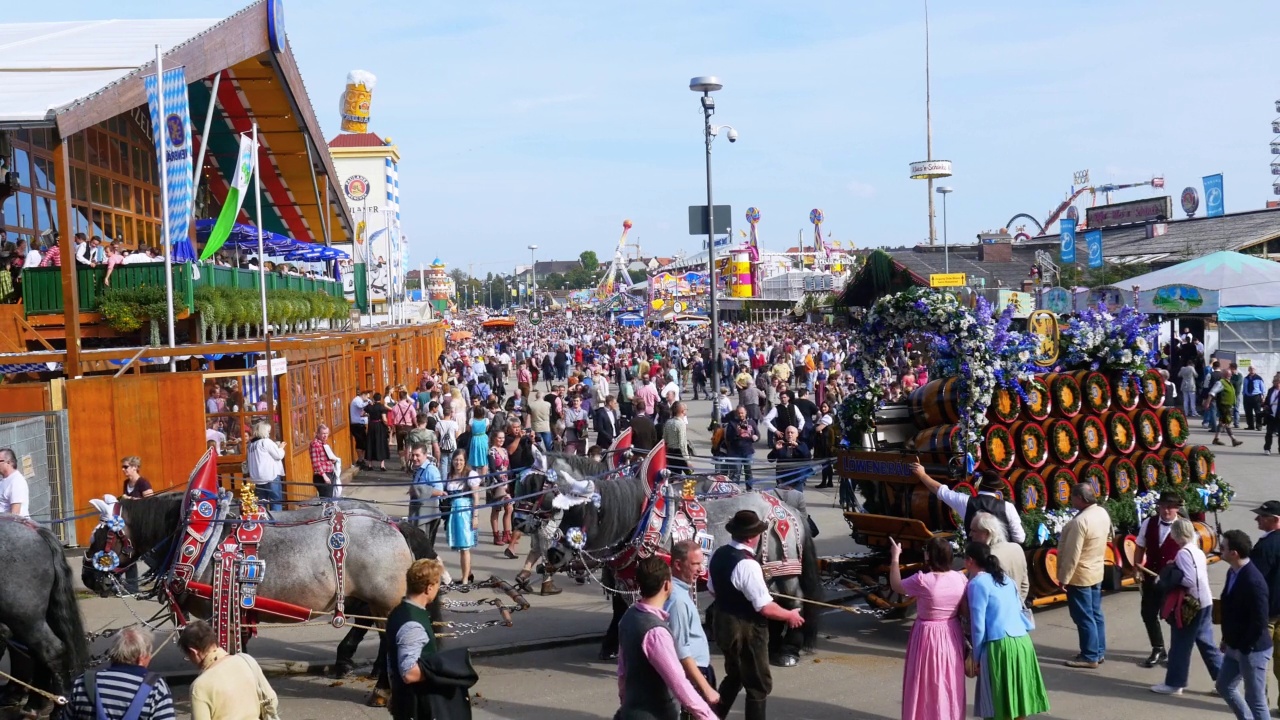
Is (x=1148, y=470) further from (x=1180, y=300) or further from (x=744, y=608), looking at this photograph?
(x=1180, y=300)

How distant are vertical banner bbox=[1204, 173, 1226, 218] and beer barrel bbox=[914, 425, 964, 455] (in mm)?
61650

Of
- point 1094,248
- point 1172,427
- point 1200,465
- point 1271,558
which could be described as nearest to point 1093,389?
point 1172,427

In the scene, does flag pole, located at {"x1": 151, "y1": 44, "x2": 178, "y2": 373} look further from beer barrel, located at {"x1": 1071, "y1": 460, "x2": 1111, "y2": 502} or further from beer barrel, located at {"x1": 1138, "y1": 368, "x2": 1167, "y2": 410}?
beer barrel, located at {"x1": 1138, "y1": 368, "x2": 1167, "y2": 410}

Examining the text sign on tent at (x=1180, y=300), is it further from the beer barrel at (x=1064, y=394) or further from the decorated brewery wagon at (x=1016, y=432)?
the beer barrel at (x=1064, y=394)

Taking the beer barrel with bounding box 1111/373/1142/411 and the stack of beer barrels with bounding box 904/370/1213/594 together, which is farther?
the beer barrel with bounding box 1111/373/1142/411

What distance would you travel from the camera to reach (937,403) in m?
9.84

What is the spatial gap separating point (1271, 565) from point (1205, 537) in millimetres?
3158

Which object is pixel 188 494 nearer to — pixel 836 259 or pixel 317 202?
pixel 317 202

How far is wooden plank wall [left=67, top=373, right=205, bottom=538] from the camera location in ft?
47.6

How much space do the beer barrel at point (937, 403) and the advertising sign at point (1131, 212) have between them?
6087cm

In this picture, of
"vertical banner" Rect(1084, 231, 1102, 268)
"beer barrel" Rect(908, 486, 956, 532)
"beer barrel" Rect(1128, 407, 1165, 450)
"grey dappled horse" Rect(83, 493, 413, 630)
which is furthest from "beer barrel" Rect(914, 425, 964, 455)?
"vertical banner" Rect(1084, 231, 1102, 268)

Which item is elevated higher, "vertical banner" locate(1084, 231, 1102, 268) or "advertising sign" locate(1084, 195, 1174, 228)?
"advertising sign" locate(1084, 195, 1174, 228)

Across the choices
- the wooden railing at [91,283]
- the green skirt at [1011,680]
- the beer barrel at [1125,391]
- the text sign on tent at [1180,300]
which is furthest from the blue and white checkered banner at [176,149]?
the text sign on tent at [1180,300]

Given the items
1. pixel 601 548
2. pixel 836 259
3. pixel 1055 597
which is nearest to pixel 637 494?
pixel 601 548
